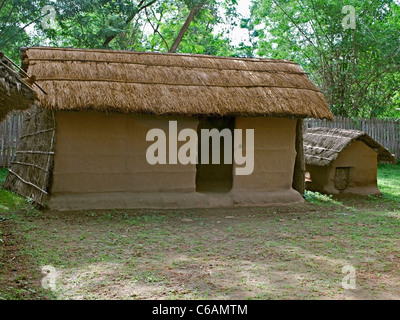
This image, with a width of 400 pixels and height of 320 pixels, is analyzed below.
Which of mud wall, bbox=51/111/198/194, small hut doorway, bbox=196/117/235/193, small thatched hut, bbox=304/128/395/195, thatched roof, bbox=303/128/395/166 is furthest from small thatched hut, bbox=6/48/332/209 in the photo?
small hut doorway, bbox=196/117/235/193

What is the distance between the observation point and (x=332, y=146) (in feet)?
36.4

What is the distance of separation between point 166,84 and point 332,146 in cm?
419

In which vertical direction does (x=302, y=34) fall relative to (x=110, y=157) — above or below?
above

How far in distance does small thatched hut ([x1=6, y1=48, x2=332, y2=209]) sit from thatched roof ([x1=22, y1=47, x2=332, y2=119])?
0.06 ft

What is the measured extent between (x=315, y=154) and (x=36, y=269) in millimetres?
7738

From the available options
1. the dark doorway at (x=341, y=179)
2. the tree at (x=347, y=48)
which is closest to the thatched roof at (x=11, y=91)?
the dark doorway at (x=341, y=179)

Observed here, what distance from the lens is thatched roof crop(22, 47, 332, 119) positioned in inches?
337

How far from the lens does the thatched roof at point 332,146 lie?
10.8 metres

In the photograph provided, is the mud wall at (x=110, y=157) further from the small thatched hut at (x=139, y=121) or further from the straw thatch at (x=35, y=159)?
the straw thatch at (x=35, y=159)

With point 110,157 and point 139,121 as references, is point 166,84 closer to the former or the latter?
point 139,121

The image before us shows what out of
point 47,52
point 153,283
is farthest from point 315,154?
point 153,283

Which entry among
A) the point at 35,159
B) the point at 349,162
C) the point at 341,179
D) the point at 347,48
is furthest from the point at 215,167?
the point at 347,48

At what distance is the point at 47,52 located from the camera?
31.1ft
